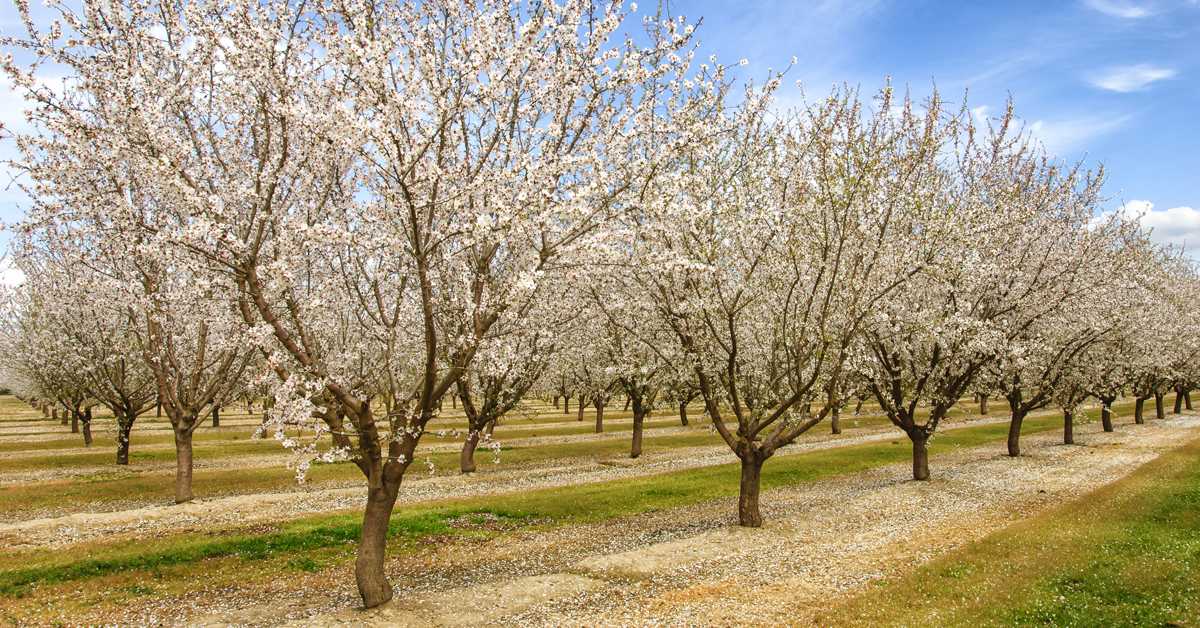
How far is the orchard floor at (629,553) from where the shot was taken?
12.8 m

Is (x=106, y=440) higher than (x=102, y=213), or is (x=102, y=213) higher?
(x=102, y=213)

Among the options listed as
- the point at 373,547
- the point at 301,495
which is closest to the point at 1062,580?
Result: the point at 373,547

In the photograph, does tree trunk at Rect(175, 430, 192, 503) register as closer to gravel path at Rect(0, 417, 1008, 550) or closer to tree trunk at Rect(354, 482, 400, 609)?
gravel path at Rect(0, 417, 1008, 550)

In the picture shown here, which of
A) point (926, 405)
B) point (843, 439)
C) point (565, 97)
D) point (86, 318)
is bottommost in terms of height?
point (843, 439)

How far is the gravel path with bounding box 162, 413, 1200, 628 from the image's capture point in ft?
41.6

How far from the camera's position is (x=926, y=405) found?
27.7m

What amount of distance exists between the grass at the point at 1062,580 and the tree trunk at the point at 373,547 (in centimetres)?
912

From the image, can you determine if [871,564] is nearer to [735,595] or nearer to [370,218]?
[735,595]

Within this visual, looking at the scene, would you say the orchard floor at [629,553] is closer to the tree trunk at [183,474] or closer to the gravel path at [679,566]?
the gravel path at [679,566]

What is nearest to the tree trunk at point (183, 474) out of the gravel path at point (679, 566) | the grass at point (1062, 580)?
the gravel path at point (679, 566)

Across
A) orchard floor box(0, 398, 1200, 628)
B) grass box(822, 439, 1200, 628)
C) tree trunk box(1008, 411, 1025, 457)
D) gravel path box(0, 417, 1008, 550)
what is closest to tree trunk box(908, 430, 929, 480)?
orchard floor box(0, 398, 1200, 628)

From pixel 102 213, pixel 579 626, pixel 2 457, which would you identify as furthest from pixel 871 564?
pixel 2 457

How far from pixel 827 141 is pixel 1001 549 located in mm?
11751

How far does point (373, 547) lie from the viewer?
12742mm
